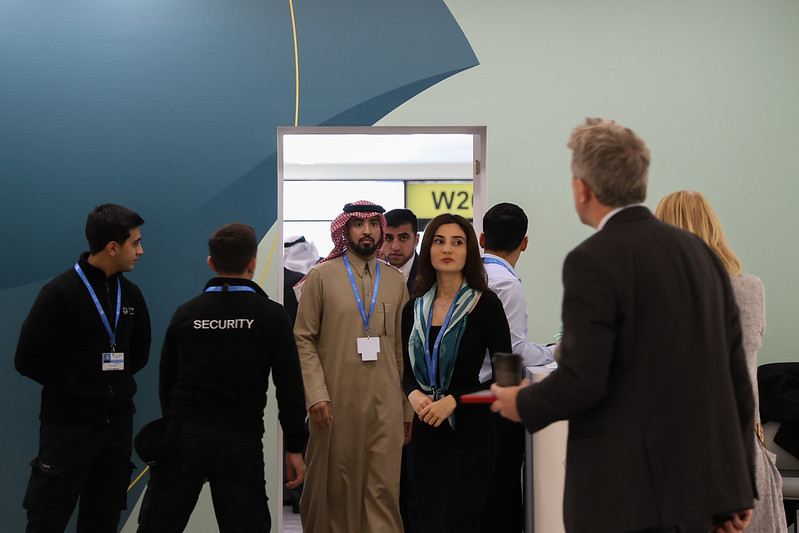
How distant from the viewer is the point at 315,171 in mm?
10516

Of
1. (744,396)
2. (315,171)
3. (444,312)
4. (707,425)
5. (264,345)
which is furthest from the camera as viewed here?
(315,171)

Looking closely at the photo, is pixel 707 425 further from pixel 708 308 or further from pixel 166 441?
pixel 166 441

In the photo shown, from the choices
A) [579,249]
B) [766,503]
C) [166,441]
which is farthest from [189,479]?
[766,503]

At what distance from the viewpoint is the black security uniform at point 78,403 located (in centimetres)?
325

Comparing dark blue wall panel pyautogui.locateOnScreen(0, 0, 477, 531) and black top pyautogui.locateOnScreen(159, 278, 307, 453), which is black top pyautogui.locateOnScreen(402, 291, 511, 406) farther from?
dark blue wall panel pyautogui.locateOnScreen(0, 0, 477, 531)

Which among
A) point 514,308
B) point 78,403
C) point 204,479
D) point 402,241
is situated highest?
point 402,241

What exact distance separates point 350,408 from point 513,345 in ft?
2.88

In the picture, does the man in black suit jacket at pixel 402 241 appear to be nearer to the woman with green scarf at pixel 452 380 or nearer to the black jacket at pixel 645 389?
the woman with green scarf at pixel 452 380

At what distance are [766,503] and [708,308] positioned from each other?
135cm

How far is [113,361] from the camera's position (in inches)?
133

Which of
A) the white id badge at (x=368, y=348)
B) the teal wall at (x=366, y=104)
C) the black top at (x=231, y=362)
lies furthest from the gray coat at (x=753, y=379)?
the teal wall at (x=366, y=104)

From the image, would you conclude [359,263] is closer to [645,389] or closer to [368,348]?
[368,348]

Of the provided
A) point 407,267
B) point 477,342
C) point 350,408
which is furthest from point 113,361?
point 407,267

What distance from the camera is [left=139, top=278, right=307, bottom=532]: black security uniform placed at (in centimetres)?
275
